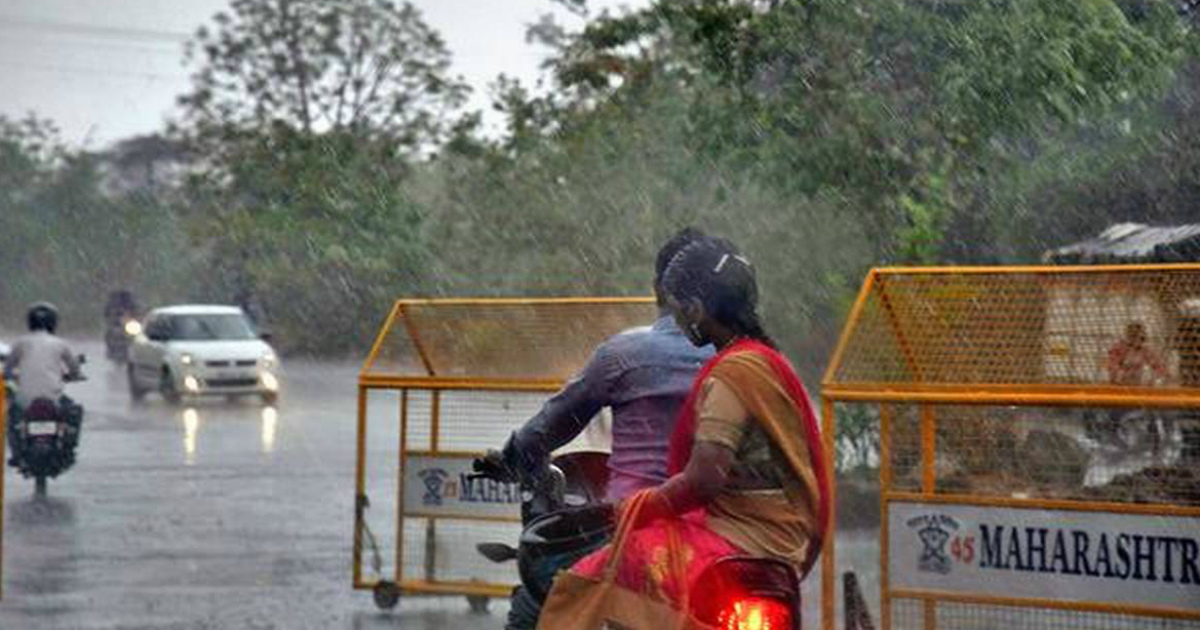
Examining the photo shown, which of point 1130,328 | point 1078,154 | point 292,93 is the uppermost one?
point 292,93

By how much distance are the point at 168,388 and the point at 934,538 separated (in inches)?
1051

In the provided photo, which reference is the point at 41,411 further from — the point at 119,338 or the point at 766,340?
the point at 119,338

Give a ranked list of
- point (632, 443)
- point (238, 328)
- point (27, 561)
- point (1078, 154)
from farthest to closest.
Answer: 1. point (238, 328)
2. point (1078, 154)
3. point (27, 561)
4. point (632, 443)

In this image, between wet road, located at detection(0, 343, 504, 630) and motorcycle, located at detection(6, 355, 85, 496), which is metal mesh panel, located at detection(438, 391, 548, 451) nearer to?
wet road, located at detection(0, 343, 504, 630)

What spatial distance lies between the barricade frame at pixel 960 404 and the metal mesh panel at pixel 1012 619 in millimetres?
34

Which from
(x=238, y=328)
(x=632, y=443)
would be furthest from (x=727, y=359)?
(x=238, y=328)

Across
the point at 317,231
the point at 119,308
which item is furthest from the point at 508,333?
the point at 317,231

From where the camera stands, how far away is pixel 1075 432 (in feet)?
31.1

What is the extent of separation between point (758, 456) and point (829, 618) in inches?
150

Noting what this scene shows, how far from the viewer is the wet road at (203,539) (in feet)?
39.8

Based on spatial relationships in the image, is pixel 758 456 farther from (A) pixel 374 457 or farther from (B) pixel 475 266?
(B) pixel 475 266

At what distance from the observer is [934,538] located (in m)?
8.92

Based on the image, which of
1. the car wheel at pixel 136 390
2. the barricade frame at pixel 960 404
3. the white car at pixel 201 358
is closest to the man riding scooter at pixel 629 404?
the barricade frame at pixel 960 404

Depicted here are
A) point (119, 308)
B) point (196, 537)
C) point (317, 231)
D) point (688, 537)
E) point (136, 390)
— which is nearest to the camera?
point (688, 537)
